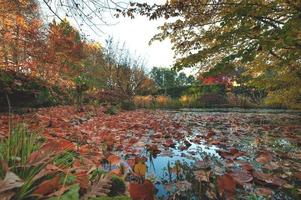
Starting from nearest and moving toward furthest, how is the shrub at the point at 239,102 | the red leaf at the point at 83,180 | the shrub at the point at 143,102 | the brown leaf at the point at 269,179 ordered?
the red leaf at the point at 83,180, the brown leaf at the point at 269,179, the shrub at the point at 239,102, the shrub at the point at 143,102

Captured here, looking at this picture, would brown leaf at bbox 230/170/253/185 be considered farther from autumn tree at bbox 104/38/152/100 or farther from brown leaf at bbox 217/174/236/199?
autumn tree at bbox 104/38/152/100

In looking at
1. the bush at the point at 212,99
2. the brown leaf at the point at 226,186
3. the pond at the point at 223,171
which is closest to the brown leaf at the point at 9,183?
the pond at the point at 223,171

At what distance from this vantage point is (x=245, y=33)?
536 cm

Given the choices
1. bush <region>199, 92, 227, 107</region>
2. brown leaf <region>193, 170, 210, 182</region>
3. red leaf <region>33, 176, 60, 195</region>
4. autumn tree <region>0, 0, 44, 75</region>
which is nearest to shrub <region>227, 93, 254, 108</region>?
bush <region>199, 92, 227, 107</region>

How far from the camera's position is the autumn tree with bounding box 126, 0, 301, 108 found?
189 inches

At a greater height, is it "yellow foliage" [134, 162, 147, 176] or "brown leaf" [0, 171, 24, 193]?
"brown leaf" [0, 171, 24, 193]

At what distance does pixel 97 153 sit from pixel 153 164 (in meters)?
0.50

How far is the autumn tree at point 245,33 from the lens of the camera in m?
4.81

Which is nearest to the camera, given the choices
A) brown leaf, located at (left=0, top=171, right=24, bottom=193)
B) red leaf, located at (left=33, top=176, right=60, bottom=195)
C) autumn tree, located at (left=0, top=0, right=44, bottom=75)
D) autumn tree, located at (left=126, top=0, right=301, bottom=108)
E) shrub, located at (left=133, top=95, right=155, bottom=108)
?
brown leaf, located at (left=0, top=171, right=24, bottom=193)

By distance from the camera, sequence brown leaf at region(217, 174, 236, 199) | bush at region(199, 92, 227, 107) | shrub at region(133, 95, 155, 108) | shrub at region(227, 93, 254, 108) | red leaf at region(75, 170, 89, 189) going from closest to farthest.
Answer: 1. red leaf at region(75, 170, 89, 189)
2. brown leaf at region(217, 174, 236, 199)
3. shrub at region(227, 93, 254, 108)
4. shrub at region(133, 95, 155, 108)
5. bush at region(199, 92, 227, 107)

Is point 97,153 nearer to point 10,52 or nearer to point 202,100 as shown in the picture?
point 10,52

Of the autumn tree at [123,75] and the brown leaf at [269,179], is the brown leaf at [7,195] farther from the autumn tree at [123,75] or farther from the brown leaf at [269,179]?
the autumn tree at [123,75]

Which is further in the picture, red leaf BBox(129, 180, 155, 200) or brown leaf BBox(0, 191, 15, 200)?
red leaf BBox(129, 180, 155, 200)

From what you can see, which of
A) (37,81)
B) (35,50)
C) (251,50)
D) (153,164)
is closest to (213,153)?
(153,164)
